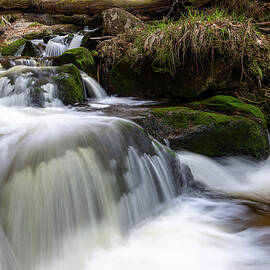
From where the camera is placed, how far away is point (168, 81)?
4777 millimetres

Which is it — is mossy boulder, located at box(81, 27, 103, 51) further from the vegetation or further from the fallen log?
the vegetation

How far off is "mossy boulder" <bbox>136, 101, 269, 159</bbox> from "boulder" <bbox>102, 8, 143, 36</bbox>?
4.34m

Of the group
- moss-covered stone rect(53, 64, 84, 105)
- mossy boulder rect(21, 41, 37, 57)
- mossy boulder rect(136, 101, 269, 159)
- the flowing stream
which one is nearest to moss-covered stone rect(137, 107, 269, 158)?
mossy boulder rect(136, 101, 269, 159)

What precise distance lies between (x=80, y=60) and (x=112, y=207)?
454cm

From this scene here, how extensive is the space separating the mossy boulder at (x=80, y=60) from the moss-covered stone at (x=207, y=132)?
2993 millimetres

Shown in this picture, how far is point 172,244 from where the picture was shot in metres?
1.87

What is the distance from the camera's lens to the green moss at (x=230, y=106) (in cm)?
377

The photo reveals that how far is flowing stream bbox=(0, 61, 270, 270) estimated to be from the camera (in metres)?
1.64

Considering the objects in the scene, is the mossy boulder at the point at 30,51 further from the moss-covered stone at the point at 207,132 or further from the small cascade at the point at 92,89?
the moss-covered stone at the point at 207,132

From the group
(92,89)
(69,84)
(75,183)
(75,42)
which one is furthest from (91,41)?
(75,183)

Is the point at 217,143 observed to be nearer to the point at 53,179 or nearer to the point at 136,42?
the point at 53,179

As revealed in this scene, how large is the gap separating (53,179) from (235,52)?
371 cm

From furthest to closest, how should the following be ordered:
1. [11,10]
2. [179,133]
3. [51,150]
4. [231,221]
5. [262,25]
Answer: [11,10] < [262,25] < [179,133] < [231,221] < [51,150]

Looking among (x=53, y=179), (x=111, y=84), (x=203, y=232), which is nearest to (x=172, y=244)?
(x=203, y=232)
